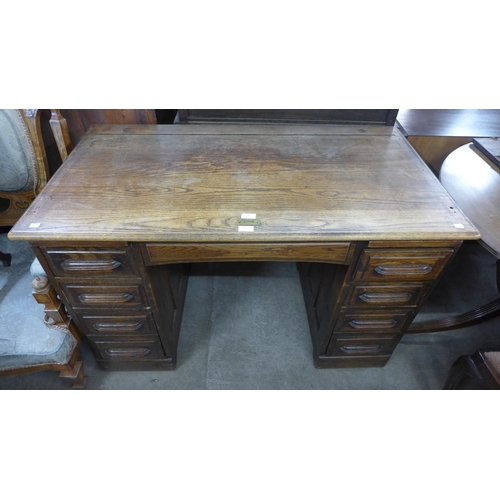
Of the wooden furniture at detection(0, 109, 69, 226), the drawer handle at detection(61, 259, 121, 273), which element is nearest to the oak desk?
the drawer handle at detection(61, 259, 121, 273)

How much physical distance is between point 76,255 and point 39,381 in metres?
0.84

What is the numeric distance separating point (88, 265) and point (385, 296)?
0.98m

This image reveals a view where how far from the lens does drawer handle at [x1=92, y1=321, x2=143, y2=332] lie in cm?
123

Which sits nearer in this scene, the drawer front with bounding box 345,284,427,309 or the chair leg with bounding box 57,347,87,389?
the drawer front with bounding box 345,284,427,309

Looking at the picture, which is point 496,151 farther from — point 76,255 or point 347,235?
point 76,255

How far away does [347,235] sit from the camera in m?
0.93

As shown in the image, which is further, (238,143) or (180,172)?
(238,143)

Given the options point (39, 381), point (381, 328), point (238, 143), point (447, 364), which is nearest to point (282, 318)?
point (381, 328)

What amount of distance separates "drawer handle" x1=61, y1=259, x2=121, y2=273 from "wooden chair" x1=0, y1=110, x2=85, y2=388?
0.40 feet

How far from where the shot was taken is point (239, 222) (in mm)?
950

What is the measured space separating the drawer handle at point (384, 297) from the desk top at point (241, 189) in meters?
0.28

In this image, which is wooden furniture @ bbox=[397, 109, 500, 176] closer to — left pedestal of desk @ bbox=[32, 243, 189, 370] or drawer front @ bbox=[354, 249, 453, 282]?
drawer front @ bbox=[354, 249, 453, 282]

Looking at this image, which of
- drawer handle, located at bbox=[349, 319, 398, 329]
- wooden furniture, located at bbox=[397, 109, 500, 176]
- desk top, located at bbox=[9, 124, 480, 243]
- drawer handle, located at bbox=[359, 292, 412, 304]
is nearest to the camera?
desk top, located at bbox=[9, 124, 480, 243]

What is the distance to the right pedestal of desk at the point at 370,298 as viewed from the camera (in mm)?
1004
